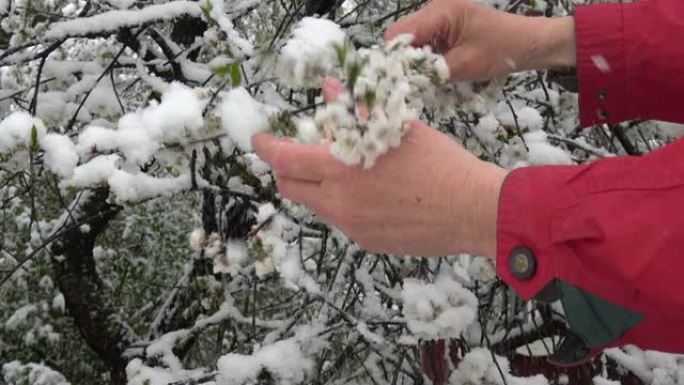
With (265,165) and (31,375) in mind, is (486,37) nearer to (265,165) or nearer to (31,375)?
(265,165)

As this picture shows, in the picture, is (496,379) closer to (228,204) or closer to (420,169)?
(228,204)

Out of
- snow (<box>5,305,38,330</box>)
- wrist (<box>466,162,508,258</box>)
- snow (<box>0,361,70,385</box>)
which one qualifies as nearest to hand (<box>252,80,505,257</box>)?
wrist (<box>466,162,508,258</box>)

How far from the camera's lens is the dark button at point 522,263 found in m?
1.08

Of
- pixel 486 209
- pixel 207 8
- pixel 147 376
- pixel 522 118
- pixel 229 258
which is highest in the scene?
pixel 207 8

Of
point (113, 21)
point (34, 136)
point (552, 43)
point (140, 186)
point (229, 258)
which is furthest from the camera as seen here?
point (113, 21)

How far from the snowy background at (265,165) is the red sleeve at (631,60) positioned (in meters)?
0.16

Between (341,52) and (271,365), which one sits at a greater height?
(341,52)

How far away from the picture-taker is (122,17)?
239cm

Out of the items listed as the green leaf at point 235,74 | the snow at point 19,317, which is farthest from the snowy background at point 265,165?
the snow at point 19,317

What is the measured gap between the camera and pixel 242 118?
131 centimetres

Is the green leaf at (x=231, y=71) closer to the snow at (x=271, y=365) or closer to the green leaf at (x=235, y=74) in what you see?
the green leaf at (x=235, y=74)

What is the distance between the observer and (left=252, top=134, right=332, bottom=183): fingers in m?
1.14

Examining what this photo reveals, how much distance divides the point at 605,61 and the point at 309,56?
0.84m

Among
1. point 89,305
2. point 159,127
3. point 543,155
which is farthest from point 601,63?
point 89,305
